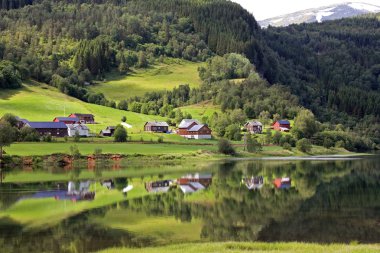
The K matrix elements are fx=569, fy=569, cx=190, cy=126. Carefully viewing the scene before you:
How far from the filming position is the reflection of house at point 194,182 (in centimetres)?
7275

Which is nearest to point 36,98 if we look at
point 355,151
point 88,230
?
point 355,151

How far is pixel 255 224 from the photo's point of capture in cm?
4641

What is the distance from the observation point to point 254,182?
79.9 m

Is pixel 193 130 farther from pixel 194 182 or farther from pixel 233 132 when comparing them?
pixel 194 182

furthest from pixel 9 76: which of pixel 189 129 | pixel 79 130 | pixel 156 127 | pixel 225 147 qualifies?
pixel 225 147

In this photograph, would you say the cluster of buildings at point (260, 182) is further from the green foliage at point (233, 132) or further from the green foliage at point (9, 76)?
the green foliage at point (9, 76)

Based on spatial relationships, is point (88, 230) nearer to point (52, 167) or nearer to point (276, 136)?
point (52, 167)

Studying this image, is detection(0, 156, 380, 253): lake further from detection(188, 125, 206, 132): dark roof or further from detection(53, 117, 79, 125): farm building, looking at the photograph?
detection(188, 125, 206, 132): dark roof

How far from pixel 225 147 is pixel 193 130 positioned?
25.2 metres

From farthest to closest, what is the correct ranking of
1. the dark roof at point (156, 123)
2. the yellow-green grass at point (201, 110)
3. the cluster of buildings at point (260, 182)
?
1. the yellow-green grass at point (201, 110)
2. the dark roof at point (156, 123)
3. the cluster of buildings at point (260, 182)

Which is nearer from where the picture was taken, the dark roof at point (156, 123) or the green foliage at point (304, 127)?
the dark roof at point (156, 123)

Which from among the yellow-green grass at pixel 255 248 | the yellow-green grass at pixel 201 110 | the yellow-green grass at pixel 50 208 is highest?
the yellow-green grass at pixel 255 248

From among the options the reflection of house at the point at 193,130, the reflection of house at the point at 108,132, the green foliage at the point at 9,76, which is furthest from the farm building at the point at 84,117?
the green foliage at the point at 9,76

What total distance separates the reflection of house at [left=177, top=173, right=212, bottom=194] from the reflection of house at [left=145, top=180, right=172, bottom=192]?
1.69 meters
